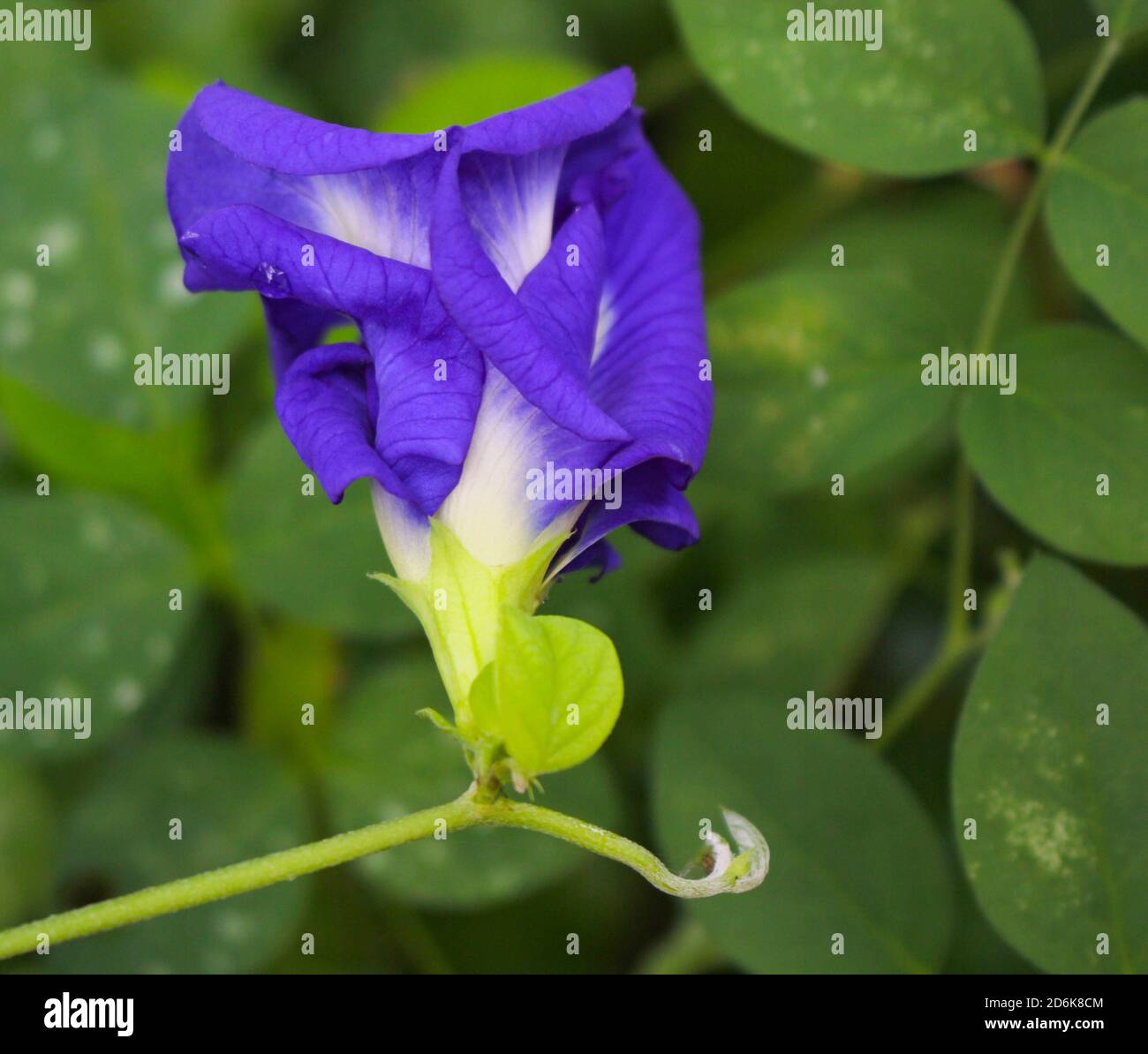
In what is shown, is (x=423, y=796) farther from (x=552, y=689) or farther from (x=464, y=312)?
(x=464, y=312)

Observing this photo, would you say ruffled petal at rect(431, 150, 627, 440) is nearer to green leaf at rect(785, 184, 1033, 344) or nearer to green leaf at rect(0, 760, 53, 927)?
green leaf at rect(785, 184, 1033, 344)

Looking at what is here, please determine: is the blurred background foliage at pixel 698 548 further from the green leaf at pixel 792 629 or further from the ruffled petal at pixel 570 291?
the ruffled petal at pixel 570 291

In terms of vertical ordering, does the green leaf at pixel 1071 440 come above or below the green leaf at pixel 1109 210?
below

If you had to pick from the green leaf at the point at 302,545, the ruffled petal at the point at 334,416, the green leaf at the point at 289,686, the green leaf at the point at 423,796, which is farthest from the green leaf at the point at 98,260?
the ruffled petal at the point at 334,416

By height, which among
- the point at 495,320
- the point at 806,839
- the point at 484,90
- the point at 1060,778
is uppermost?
the point at 484,90

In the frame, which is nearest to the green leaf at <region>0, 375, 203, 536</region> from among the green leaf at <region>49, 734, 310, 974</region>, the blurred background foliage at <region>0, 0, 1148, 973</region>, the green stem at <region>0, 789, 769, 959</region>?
the blurred background foliage at <region>0, 0, 1148, 973</region>

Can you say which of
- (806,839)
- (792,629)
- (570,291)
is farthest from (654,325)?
(792,629)
